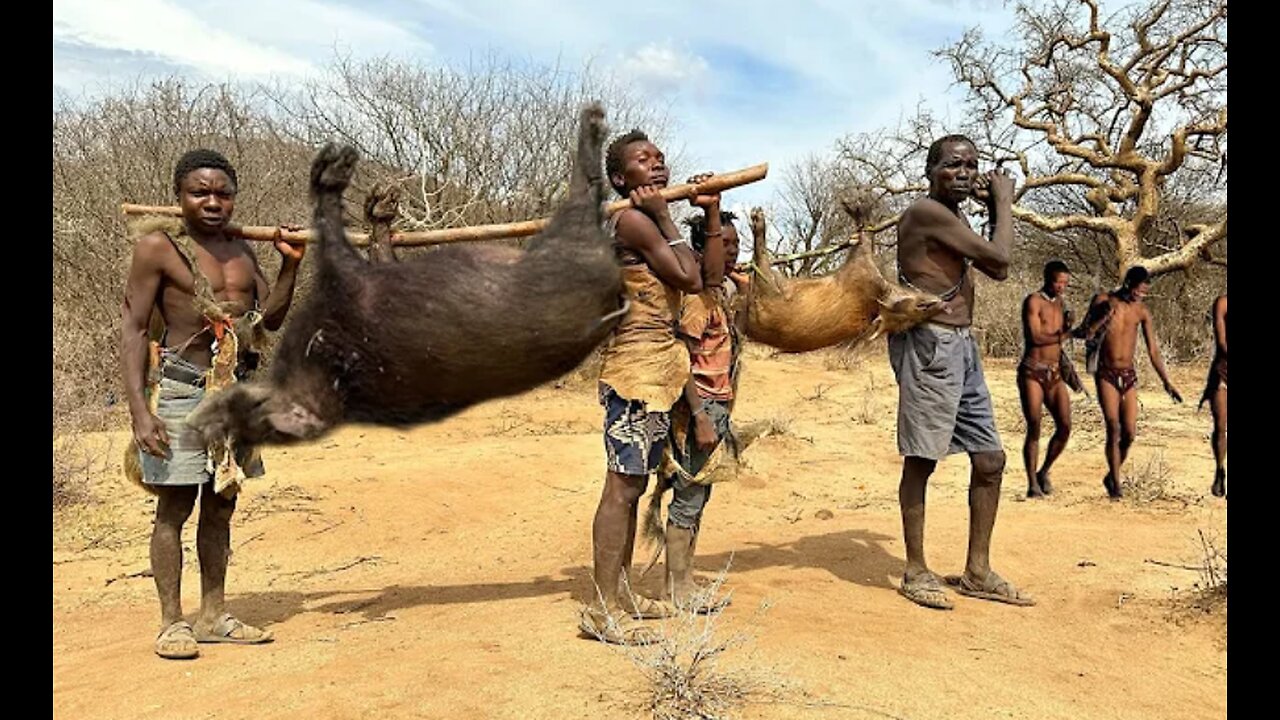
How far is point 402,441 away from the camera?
30.9ft

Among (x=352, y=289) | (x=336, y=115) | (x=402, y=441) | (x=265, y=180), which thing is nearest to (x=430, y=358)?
(x=352, y=289)

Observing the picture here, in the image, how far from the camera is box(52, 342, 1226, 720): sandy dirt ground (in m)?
2.97

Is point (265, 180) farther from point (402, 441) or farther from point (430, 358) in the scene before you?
point (430, 358)

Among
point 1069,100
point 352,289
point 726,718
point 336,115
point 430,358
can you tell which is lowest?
point 726,718

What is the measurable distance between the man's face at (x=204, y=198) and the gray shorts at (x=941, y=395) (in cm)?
285

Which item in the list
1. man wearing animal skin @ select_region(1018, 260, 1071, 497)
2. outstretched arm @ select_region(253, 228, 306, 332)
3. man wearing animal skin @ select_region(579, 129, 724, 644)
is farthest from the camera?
man wearing animal skin @ select_region(1018, 260, 1071, 497)

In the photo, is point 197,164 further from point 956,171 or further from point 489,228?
point 956,171

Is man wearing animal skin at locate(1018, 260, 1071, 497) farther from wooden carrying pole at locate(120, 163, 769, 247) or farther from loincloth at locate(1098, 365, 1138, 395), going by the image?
wooden carrying pole at locate(120, 163, 769, 247)

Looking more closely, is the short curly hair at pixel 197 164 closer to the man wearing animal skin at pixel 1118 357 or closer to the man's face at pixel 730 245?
the man's face at pixel 730 245

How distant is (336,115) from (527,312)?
1154 centimetres

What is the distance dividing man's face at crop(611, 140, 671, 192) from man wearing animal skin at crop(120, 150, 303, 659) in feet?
4.22

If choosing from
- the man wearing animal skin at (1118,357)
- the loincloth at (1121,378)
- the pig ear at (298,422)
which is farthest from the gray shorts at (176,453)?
the loincloth at (1121,378)

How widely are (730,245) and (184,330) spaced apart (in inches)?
90.3

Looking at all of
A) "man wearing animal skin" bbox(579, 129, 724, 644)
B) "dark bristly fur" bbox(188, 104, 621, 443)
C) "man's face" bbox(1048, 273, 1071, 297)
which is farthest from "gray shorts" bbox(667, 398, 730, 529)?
"man's face" bbox(1048, 273, 1071, 297)
